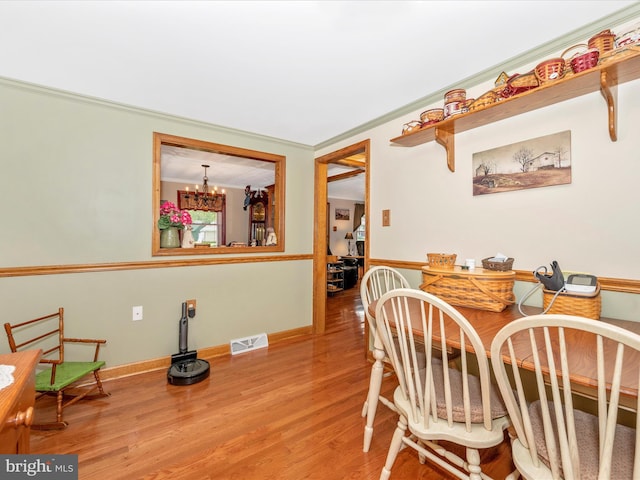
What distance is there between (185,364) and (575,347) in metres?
2.60

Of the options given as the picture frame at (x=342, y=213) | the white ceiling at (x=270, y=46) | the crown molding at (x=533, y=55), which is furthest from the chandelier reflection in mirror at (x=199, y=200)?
the crown molding at (x=533, y=55)

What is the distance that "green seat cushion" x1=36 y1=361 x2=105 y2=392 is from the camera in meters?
1.75

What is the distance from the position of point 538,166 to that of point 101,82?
2.96 metres

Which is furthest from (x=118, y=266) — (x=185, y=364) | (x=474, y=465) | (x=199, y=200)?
(x=199, y=200)

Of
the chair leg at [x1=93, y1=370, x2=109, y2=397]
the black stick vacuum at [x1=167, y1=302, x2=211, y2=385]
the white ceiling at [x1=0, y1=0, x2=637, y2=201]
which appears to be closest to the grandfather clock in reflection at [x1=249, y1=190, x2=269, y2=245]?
the black stick vacuum at [x1=167, y1=302, x2=211, y2=385]

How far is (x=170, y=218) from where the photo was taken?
2.69 metres

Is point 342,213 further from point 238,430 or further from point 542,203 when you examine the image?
point 238,430

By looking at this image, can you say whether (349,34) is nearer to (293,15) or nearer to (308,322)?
(293,15)

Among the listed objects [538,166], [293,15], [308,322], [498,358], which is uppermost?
[293,15]

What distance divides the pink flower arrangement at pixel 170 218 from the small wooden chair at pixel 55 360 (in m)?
0.96

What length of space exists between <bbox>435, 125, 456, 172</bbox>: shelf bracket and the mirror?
72.3 inches

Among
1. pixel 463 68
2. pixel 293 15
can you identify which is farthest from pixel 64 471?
pixel 463 68

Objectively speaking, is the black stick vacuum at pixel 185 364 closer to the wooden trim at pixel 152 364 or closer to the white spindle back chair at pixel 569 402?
the wooden trim at pixel 152 364

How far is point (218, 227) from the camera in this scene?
22.4 feet
